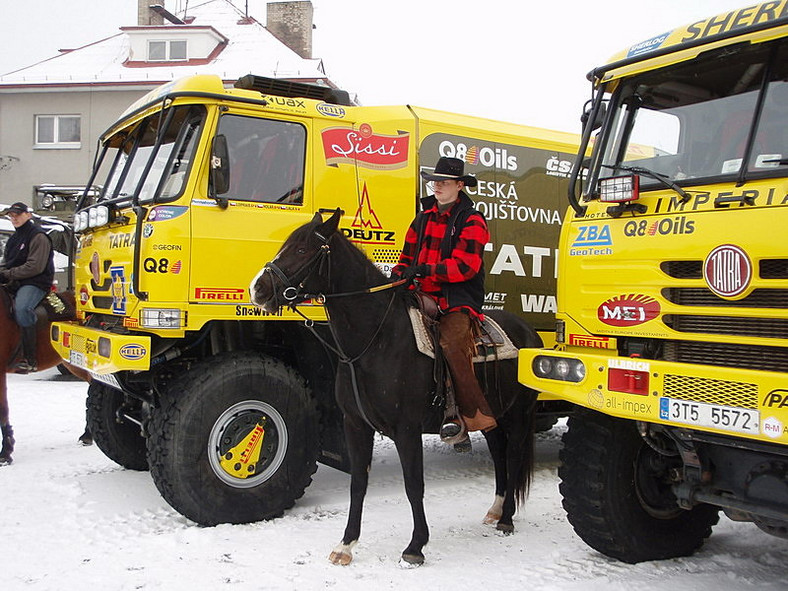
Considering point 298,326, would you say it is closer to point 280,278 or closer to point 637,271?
point 280,278

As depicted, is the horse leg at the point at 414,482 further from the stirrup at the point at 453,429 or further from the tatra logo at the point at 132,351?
the tatra logo at the point at 132,351

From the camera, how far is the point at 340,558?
4973mm

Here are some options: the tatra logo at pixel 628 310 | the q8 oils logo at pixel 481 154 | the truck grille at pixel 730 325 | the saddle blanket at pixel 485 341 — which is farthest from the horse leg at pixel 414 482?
the q8 oils logo at pixel 481 154

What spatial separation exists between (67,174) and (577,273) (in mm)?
24835

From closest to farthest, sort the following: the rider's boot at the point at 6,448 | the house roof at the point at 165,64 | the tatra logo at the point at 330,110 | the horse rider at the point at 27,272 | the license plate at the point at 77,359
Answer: the license plate at the point at 77,359 → the tatra logo at the point at 330,110 → the rider's boot at the point at 6,448 → the horse rider at the point at 27,272 → the house roof at the point at 165,64

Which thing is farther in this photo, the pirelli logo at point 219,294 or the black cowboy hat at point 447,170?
the pirelli logo at point 219,294

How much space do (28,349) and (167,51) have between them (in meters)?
21.8

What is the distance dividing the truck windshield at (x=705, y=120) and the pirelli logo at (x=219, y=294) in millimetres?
2849

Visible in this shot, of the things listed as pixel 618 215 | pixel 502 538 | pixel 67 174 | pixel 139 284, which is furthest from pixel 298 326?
pixel 67 174

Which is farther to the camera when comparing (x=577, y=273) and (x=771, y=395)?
(x=577, y=273)

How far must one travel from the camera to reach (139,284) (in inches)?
226

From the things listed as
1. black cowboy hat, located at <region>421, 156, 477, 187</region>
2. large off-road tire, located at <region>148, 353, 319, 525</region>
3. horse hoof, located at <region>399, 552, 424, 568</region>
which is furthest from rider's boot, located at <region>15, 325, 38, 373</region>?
horse hoof, located at <region>399, 552, 424, 568</region>

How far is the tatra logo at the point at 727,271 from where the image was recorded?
12.6 feet

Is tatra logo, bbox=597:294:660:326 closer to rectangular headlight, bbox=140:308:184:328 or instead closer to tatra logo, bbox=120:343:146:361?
rectangular headlight, bbox=140:308:184:328
